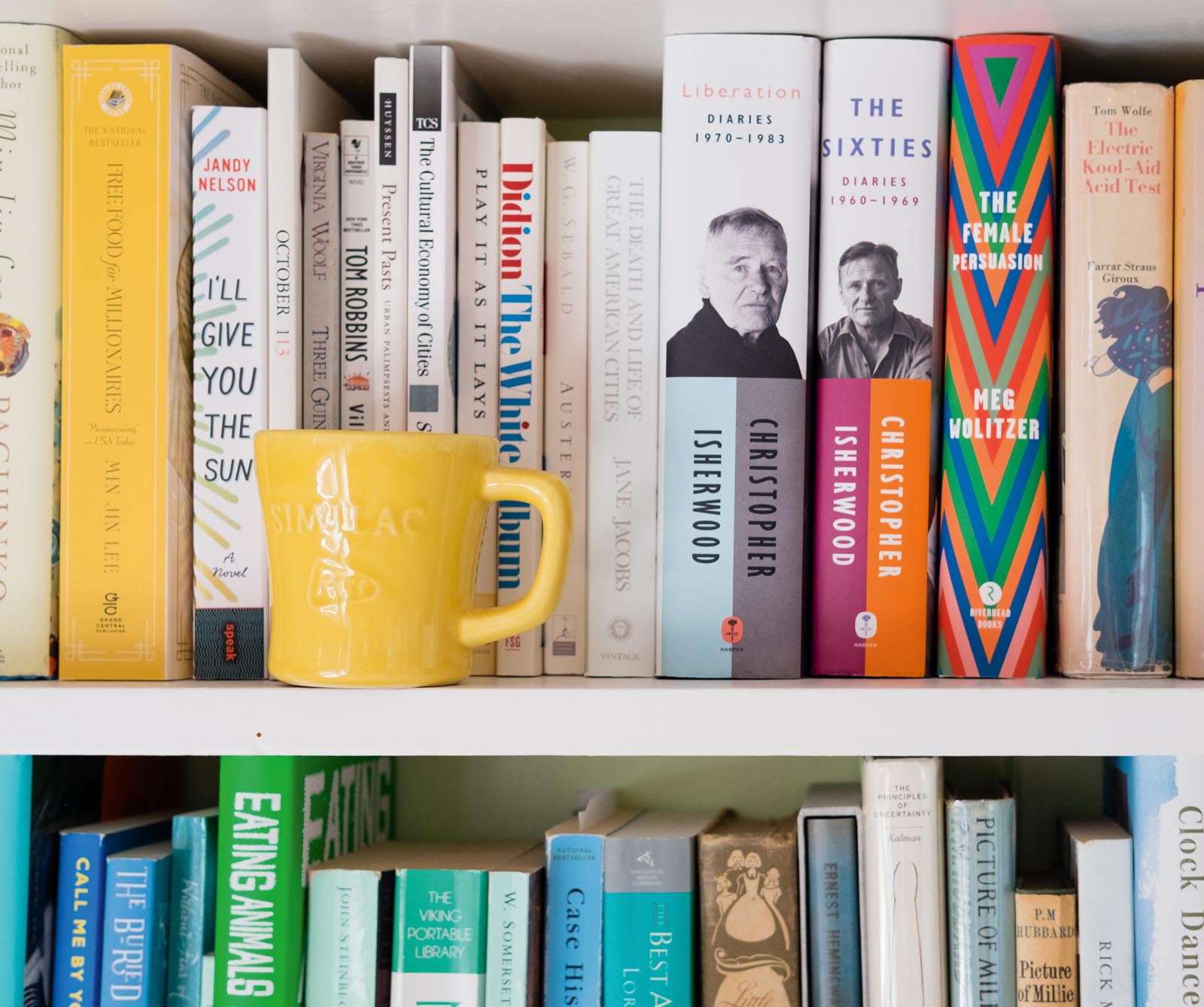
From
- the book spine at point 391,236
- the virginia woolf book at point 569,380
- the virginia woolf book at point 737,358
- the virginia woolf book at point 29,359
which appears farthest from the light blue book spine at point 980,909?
the virginia woolf book at point 29,359

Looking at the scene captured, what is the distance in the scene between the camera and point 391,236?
65 centimetres

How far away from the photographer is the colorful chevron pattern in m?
0.64

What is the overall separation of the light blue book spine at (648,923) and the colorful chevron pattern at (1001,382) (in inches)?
7.8

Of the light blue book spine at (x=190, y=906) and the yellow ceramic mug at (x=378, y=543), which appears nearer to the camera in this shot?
the yellow ceramic mug at (x=378, y=543)

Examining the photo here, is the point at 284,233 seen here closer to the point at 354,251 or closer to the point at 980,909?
the point at 354,251

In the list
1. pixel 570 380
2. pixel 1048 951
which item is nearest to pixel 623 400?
pixel 570 380

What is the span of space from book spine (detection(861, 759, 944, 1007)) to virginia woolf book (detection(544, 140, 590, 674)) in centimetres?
18

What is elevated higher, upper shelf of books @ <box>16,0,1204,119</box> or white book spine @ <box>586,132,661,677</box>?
upper shelf of books @ <box>16,0,1204,119</box>

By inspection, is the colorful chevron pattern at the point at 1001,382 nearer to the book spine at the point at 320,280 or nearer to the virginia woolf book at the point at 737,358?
the virginia woolf book at the point at 737,358

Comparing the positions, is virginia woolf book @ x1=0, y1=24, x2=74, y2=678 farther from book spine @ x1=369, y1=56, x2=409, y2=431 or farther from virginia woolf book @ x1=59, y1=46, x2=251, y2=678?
book spine @ x1=369, y1=56, x2=409, y2=431

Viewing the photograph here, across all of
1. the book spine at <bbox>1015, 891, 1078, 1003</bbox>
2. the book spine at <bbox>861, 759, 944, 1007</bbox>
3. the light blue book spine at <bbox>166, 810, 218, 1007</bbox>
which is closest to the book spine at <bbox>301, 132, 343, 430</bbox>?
the light blue book spine at <bbox>166, 810, 218, 1007</bbox>

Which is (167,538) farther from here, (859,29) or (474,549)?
(859,29)

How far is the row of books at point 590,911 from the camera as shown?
64 centimetres

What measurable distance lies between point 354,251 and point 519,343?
11 cm
